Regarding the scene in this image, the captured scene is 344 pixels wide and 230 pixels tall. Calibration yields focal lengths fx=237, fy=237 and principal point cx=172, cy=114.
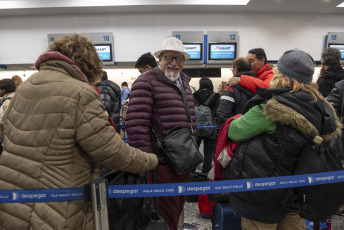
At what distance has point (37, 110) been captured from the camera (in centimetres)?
118

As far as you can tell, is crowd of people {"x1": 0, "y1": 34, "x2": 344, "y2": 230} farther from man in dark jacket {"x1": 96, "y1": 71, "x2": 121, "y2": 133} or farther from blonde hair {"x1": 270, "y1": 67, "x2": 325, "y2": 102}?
man in dark jacket {"x1": 96, "y1": 71, "x2": 121, "y2": 133}

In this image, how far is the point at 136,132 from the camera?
1.93 metres

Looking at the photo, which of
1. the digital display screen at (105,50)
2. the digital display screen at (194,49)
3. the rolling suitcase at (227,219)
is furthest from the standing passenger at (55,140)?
the digital display screen at (105,50)

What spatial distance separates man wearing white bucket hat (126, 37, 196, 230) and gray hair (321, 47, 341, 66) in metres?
2.22

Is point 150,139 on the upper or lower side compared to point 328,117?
lower

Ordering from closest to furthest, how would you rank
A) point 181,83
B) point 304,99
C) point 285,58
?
point 304,99
point 285,58
point 181,83

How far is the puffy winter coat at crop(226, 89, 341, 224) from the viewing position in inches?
56.4

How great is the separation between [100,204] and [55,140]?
46 cm

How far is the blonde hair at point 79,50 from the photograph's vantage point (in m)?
1.33

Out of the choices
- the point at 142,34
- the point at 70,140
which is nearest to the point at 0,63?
the point at 142,34

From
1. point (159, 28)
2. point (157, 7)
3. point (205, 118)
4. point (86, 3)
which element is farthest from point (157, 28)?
point (205, 118)

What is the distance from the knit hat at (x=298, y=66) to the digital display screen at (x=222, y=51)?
501 centimetres

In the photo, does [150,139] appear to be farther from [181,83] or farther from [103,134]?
[103,134]

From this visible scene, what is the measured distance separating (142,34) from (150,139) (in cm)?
514
